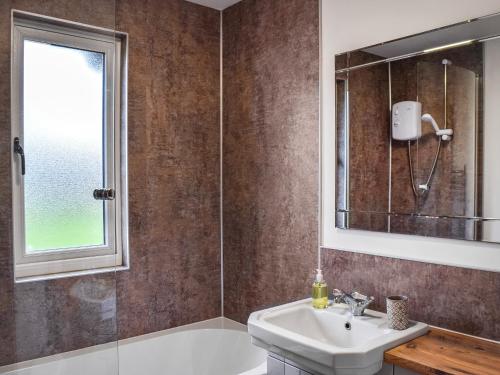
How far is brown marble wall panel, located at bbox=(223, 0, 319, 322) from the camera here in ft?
7.64

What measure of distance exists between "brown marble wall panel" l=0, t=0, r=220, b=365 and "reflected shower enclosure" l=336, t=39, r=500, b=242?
3.26ft

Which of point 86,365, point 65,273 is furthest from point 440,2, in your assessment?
point 86,365

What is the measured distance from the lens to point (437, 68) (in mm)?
1775

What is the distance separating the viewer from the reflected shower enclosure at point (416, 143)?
5.46 ft

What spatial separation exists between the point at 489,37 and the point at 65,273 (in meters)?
1.91

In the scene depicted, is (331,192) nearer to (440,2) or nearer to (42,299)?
(440,2)

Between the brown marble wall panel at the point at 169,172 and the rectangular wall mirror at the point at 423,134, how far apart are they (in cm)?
99

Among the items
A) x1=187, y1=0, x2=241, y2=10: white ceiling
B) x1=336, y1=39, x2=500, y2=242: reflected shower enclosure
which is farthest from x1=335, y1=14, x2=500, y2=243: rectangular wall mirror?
x1=187, y1=0, x2=241, y2=10: white ceiling

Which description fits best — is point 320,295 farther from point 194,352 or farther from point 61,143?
point 61,143

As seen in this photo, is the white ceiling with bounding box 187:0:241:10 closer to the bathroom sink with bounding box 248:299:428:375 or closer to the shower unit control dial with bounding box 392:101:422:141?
the shower unit control dial with bounding box 392:101:422:141

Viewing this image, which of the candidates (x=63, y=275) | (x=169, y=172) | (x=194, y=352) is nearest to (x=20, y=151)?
(x=63, y=275)

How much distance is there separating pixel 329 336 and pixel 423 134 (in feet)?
3.07

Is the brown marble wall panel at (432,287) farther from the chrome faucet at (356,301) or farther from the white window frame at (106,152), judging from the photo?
the white window frame at (106,152)

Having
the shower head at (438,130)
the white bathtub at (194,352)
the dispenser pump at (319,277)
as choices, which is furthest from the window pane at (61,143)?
the shower head at (438,130)
